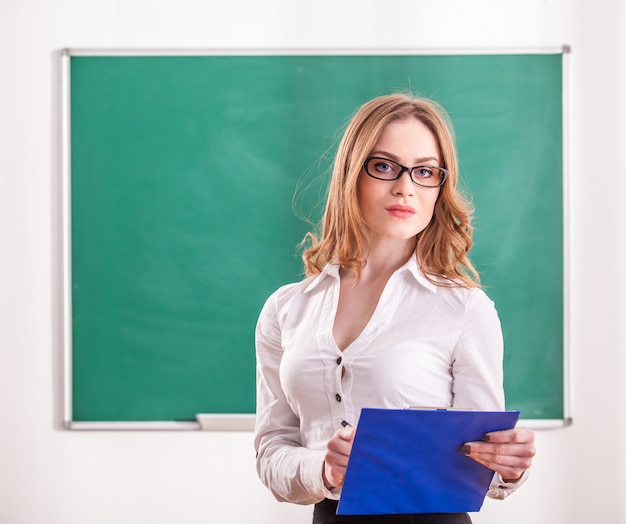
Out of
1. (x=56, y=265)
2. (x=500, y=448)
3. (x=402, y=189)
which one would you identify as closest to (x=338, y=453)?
(x=500, y=448)

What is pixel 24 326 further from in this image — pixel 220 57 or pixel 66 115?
pixel 220 57

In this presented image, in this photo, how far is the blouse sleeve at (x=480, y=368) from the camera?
1.15m

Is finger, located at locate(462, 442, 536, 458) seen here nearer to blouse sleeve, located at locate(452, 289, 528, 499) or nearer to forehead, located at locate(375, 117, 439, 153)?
blouse sleeve, located at locate(452, 289, 528, 499)

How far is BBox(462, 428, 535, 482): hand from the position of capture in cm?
104

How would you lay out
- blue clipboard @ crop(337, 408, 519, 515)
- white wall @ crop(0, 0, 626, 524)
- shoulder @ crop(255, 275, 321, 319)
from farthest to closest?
1. white wall @ crop(0, 0, 626, 524)
2. shoulder @ crop(255, 275, 321, 319)
3. blue clipboard @ crop(337, 408, 519, 515)

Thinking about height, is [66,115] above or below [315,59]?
below

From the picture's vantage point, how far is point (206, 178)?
230 centimetres

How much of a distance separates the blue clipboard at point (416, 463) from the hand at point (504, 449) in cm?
1

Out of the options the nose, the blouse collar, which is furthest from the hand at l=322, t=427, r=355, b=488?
the nose

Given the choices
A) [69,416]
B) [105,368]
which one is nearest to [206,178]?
[105,368]

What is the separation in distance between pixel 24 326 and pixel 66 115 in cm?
71

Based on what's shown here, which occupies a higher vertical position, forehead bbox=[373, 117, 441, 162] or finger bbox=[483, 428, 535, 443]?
forehead bbox=[373, 117, 441, 162]

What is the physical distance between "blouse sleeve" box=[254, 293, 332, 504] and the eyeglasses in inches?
12.9

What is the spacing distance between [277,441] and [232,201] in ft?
3.78
